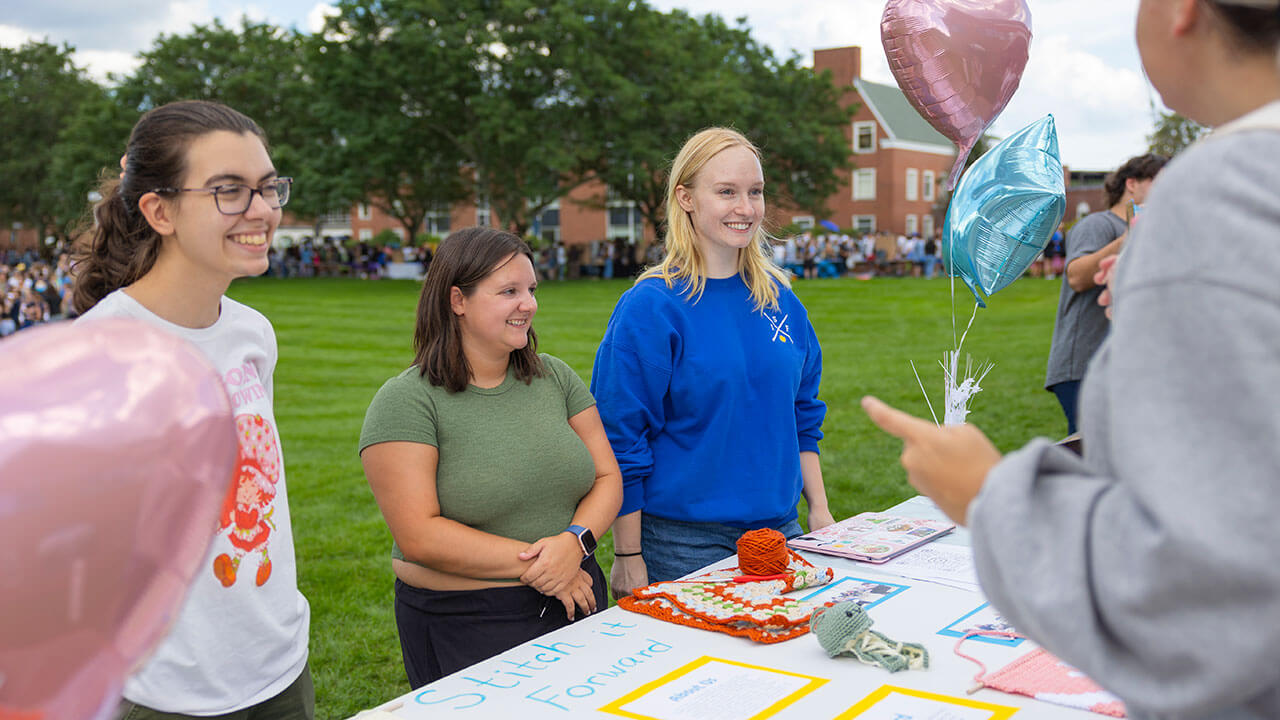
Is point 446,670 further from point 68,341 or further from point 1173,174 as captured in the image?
point 1173,174

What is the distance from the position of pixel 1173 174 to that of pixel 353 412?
9.72m

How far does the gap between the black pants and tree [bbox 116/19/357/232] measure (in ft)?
96.5

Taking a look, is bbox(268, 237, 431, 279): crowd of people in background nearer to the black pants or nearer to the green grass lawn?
the green grass lawn

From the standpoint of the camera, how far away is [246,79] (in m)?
34.6

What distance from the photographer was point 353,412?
995 cm

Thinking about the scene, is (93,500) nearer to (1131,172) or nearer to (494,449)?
(494,449)

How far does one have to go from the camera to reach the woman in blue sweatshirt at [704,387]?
9.23 ft

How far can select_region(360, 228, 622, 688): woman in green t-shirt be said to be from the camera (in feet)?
8.20

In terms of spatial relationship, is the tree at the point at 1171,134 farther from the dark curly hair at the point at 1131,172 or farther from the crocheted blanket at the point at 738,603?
the crocheted blanket at the point at 738,603

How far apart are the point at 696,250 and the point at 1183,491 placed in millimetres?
2262

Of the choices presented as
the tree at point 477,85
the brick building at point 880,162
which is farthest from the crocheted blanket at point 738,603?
the brick building at point 880,162

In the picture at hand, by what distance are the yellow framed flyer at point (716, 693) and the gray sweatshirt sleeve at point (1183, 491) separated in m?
0.98

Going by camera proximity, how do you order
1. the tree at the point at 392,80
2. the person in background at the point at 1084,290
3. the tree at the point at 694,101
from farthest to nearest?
the tree at the point at 694,101, the tree at the point at 392,80, the person in background at the point at 1084,290

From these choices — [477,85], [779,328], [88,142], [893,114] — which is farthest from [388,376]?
[893,114]
